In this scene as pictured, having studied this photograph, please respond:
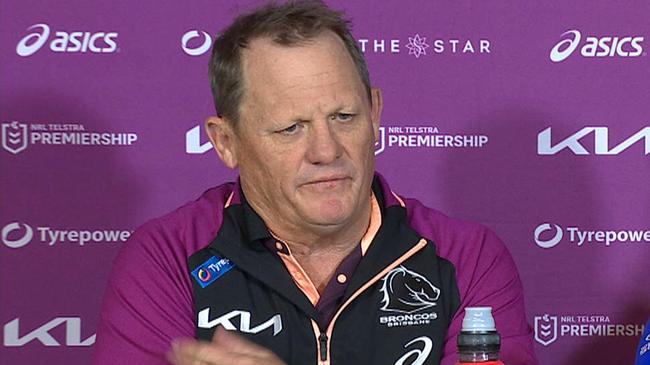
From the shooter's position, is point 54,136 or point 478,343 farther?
point 54,136

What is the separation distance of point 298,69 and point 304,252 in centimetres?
29

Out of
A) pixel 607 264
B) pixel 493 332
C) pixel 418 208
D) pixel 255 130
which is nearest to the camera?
pixel 493 332

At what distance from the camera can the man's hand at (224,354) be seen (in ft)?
4.95

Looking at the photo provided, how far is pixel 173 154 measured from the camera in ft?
8.28

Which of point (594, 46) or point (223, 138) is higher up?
point (594, 46)

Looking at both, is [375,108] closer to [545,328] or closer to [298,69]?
[298,69]

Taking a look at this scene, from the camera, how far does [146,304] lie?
1.83m

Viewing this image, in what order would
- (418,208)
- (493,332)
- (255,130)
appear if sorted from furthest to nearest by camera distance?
(418,208) < (255,130) < (493,332)

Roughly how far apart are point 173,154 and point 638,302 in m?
0.99

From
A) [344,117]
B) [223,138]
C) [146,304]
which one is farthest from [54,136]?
[344,117]

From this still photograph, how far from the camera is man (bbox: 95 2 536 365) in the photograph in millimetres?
1815

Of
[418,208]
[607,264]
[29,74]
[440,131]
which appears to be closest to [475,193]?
[440,131]

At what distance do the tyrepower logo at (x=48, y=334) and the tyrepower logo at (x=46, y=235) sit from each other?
0.51ft

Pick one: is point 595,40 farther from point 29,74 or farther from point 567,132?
point 29,74
